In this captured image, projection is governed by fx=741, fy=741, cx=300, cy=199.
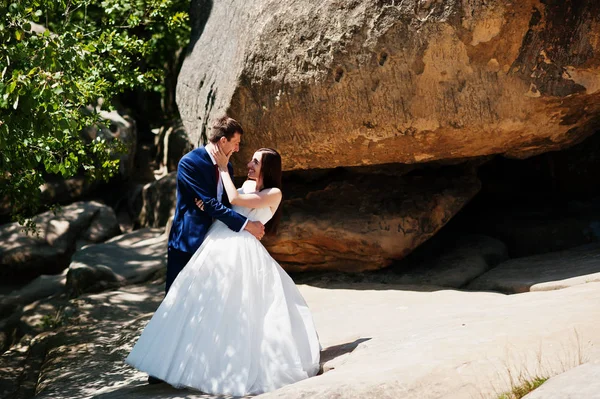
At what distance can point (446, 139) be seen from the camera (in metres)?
7.27

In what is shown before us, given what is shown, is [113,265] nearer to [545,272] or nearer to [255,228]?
[255,228]

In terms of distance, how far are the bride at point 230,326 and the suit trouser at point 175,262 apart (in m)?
0.18

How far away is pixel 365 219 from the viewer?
8367mm

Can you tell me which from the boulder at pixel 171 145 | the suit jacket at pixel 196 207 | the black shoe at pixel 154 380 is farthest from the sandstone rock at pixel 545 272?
the boulder at pixel 171 145

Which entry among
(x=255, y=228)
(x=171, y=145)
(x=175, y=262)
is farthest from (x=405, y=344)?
(x=171, y=145)

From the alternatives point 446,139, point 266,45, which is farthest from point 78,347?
point 446,139

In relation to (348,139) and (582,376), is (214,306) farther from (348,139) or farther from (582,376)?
(348,139)

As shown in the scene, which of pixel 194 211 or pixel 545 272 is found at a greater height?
pixel 194 211

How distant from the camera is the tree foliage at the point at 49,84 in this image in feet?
15.4

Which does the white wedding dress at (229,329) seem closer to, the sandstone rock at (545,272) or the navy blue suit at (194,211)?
the navy blue suit at (194,211)

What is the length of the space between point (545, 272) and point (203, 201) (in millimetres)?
3735

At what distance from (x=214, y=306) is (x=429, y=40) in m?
3.23

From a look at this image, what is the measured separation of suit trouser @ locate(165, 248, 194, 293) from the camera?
214 inches

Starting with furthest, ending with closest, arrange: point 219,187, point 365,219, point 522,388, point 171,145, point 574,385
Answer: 1. point 171,145
2. point 365,219
3. point 219,187
4. point 522,388
5. point 574,385
